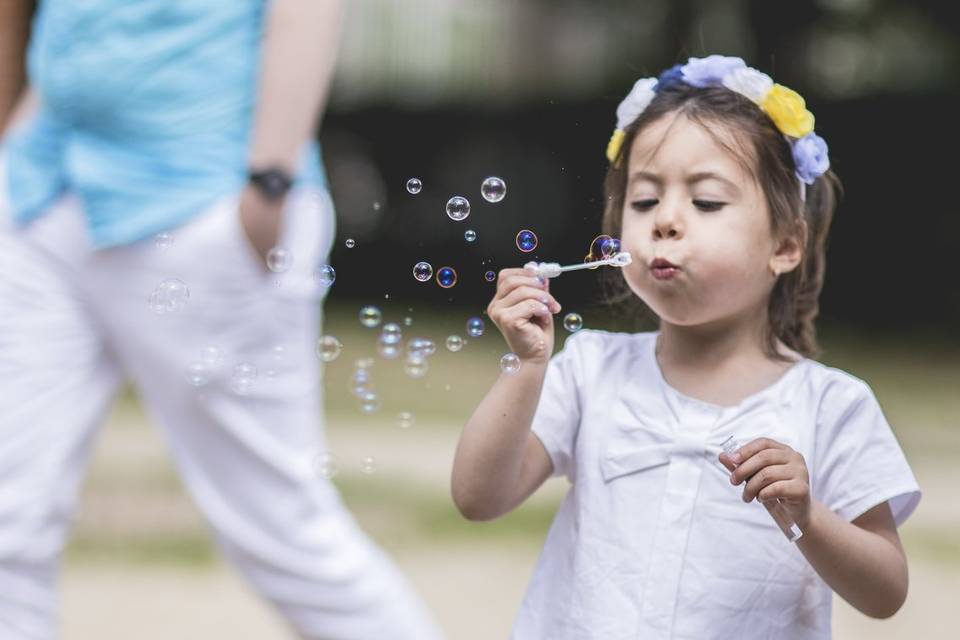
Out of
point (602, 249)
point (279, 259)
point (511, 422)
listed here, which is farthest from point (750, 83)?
point (279, 259)

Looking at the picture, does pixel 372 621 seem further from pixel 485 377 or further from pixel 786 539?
pixel 485 377

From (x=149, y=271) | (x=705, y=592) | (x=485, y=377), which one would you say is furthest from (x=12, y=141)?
(x=485, y=377)

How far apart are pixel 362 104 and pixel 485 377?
3.27m

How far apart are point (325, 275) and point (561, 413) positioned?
0.46 m

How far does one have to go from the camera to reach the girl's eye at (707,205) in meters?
1.74

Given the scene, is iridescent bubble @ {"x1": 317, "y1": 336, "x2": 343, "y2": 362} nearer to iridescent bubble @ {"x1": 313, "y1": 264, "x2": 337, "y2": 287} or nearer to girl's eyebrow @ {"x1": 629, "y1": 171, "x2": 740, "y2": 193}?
iridescent bubble @ {"x1": 313, "y1": 264, "x2": 337, "y2": 287}

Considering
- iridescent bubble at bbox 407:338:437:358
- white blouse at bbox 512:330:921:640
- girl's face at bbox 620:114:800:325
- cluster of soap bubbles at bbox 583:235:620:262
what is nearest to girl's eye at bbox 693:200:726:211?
girl's face at bbox 620:114:800:325

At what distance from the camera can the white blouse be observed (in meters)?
1.73

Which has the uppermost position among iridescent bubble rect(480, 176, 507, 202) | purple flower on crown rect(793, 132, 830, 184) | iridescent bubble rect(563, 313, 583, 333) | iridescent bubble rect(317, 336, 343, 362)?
purple flower on crown rect(793, 132, 830, 184)

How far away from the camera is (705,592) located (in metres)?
1.73

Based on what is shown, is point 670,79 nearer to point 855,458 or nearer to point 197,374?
point 855,458

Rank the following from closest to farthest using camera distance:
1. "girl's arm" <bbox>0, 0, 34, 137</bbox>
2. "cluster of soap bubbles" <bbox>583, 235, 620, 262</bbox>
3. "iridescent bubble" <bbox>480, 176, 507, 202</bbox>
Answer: "cluster of soap bubbles" <bbox>583, 235, 620, 262</bbox>
"iridescent bubble" <bbox>480, 176, 507, 202</bbox>
"girl's arm" <bbox>0, 0, 34, 137</bbox>

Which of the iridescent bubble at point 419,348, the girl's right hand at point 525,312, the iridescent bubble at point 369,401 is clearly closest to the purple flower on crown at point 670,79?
the girl's right hand at point 525,312

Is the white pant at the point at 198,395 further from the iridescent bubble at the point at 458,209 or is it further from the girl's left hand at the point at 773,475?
the girl's left hand at the point at 773,475
